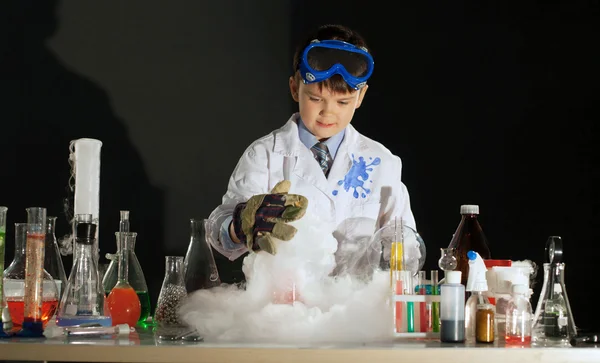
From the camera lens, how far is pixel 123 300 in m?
1.86

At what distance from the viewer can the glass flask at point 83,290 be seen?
64.4 inches

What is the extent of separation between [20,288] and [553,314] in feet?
3.72

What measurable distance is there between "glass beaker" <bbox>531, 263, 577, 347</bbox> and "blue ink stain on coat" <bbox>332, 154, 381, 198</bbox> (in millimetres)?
917

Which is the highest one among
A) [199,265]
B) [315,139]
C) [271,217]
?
[315,139]

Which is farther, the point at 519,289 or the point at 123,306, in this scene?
the point at 123,306

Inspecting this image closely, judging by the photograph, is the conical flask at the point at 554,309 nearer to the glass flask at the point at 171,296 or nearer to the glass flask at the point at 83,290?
the glass flask at the point at 171,296

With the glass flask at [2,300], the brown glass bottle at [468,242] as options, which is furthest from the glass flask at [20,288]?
the brown glass bottle at [468,242]

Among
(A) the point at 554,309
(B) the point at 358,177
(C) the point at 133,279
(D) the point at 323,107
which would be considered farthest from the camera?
(B) the point at 358,177

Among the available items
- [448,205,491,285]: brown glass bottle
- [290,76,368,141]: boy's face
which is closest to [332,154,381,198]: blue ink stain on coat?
[290,76,368,141]: boy's face

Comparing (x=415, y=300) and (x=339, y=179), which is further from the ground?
(x=339, y=179)

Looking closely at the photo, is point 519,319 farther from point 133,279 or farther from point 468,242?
point 133,279

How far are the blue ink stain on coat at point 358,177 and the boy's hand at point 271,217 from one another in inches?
30.7

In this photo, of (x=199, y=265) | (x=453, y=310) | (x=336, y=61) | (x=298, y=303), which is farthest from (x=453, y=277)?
(x=336, y=61)

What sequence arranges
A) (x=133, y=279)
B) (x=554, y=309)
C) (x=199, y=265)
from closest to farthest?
(x=554, y=309) → (x=199, y=265) → (x=133, y=279)
